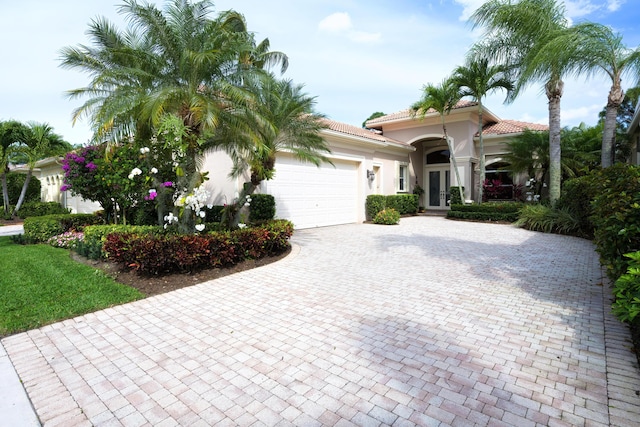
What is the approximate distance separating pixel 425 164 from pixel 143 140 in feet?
57.1

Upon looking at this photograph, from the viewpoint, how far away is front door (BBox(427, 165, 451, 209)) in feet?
67.8

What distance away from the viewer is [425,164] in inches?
839

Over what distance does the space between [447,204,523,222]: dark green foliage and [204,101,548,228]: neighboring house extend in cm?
207

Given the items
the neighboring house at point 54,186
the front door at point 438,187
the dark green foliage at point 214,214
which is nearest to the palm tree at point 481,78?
the front door at point 438,187

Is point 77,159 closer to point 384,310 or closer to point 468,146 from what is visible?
point 384,310

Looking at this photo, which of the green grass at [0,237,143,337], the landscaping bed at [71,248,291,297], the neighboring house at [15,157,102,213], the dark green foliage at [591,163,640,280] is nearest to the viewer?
the dark green foliage at [591,163,640,280]

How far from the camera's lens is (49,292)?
5.54 metres

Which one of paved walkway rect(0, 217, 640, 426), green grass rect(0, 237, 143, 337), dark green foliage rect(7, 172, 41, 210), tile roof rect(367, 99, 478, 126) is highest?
tile roof rect(367, 99, 478, 126)

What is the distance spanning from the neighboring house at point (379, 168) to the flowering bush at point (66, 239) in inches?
162

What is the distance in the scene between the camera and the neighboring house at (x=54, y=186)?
20022 millimetres

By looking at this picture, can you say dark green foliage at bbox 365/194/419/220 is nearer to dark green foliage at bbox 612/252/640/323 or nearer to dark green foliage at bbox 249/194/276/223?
dark green foliage at bbox 249/194/276/223

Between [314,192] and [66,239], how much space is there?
27.6 ft

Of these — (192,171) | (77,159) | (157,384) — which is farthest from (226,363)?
(77,159)

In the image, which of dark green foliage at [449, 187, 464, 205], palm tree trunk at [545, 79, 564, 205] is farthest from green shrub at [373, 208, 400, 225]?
palm tree trunk at [545, 79, 564, 205]
